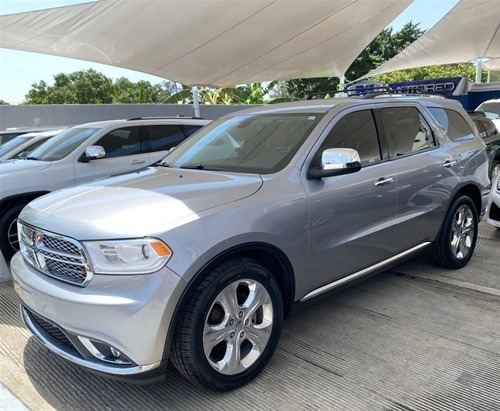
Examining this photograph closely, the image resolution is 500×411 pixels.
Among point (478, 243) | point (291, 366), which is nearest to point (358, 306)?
point (291, 366)

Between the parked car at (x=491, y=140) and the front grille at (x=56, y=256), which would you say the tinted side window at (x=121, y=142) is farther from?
the parked car at (x=491, y=140)

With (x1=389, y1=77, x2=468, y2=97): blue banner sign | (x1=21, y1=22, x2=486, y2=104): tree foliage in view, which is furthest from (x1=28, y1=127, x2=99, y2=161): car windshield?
(x1=21, y1=22, x2=486, y2=104): tree foliage

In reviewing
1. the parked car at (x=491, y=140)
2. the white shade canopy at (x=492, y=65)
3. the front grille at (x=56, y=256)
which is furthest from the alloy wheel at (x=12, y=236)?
the white shade canopy at (x=492, y=65)

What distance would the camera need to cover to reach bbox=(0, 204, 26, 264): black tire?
500 cm

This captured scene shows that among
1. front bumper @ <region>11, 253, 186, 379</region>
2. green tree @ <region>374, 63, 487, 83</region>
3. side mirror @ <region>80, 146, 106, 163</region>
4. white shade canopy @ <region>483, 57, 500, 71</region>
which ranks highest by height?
green tree @ <region>374, 63, 487, 83</region>

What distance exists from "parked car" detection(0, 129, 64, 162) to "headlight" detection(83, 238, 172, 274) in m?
5.07

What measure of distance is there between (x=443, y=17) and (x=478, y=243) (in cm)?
1467

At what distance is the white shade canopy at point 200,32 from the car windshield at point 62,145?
13.9 feet

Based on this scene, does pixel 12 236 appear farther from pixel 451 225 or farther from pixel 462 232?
pixel 462 232

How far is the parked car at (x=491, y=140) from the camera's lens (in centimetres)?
830

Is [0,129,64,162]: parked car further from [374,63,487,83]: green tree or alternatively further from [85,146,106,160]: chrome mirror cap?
[374,63,487,83]: green tree

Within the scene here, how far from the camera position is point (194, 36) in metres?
11.6

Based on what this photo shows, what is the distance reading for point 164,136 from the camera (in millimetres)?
6973

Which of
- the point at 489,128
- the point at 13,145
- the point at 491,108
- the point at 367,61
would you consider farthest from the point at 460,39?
the point at 13,145
